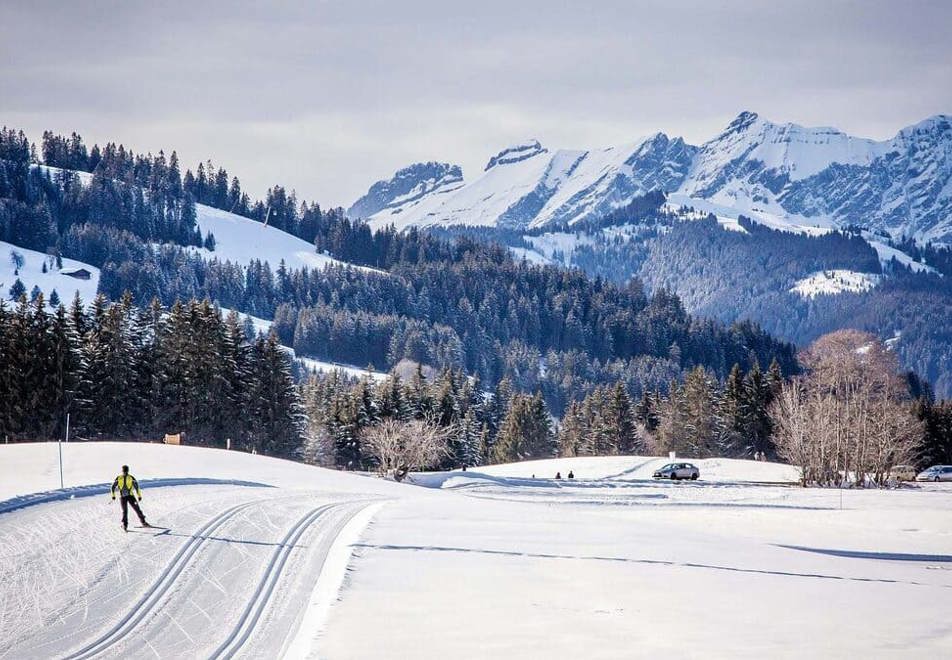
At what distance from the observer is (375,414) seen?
98438 millimetres

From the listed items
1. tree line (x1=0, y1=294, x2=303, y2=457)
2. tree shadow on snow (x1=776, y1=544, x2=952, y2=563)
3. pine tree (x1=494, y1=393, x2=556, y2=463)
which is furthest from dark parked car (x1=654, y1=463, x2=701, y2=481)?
pine tree (x1=494, y1=393, x2=556, y2=463)

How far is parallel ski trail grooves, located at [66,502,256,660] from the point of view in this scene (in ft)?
63.8

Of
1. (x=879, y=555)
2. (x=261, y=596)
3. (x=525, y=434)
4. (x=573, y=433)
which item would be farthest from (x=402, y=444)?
(x=261, y=596)

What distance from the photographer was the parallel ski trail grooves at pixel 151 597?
63.8 ft

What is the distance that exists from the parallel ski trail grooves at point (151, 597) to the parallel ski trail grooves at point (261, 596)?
1928mm

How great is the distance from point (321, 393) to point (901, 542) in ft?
277

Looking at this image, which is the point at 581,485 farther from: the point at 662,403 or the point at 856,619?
the point at 662,403

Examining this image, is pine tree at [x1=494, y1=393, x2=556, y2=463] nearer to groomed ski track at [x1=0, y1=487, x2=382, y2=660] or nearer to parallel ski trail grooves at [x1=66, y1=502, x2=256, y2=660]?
groomed ski track at [x1=0, y1=487, x2=382, y2=660]

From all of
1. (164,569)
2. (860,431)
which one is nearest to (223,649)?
(164,569)

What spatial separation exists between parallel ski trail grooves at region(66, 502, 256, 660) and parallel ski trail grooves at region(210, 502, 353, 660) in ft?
6.33

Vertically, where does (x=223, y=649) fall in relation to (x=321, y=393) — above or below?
below

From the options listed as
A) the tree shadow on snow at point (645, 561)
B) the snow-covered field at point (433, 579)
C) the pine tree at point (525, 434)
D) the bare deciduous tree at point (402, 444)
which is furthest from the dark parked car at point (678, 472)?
the pine tree at point (525, 434)

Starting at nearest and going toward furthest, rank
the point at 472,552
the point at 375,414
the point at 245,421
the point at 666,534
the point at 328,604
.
Result: the point at 328,604
the point at 472,552
the point at 666,534
the point at 245,421
the point at 375,414

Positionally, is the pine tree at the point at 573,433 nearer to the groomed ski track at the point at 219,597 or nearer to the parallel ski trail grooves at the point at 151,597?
the groomed ski track at the point at 219,597
